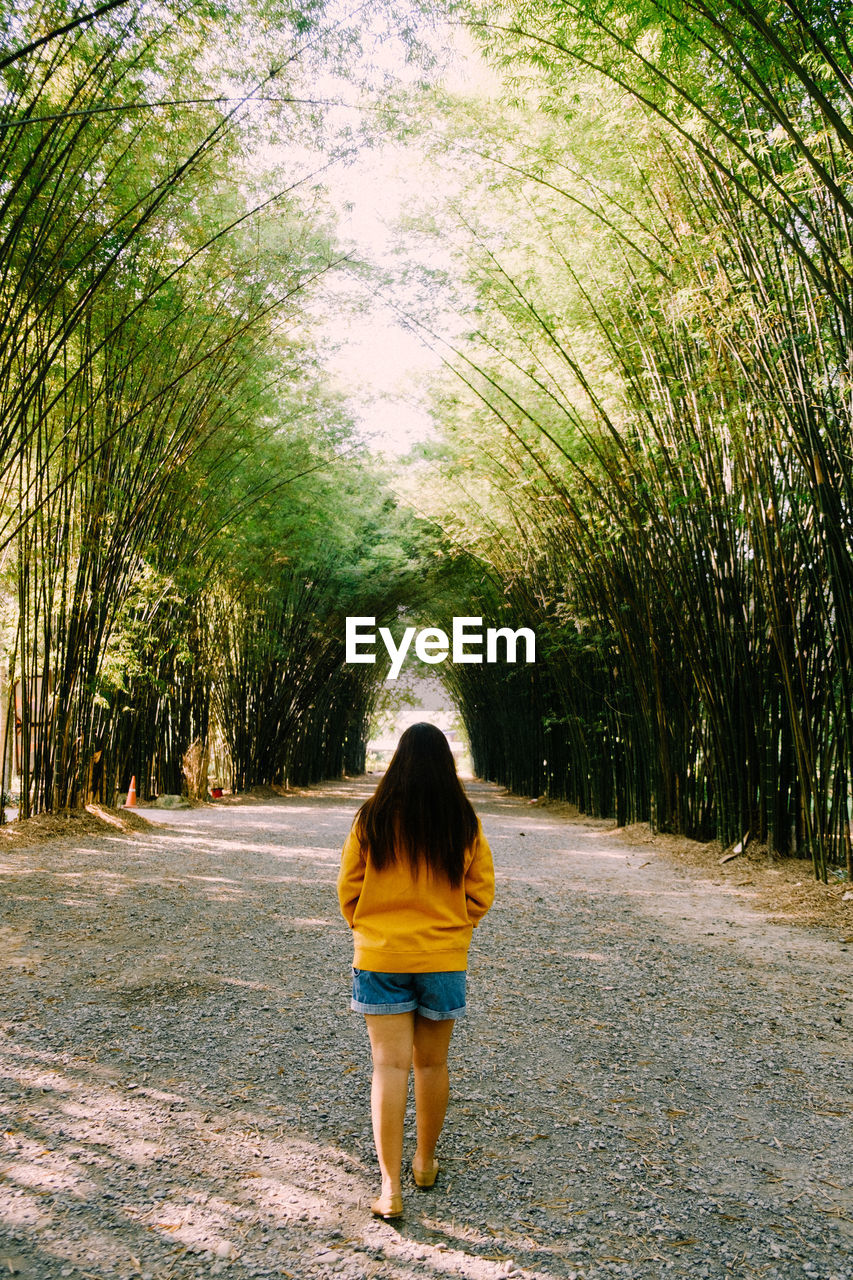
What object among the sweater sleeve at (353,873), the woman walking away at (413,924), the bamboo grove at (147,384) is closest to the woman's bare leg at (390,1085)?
the woman walking away at (413,924)

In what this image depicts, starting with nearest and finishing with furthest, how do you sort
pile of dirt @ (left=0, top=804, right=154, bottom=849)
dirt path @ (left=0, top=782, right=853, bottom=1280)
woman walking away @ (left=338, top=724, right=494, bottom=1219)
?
dirt path @ (left=0, top=782, right=853, bottom=1280)
woman walking away @ (left=338, top=724, right=494, bottom=1219)
pile of dirt @ (left=0, top=804, right=154, bottom=849)

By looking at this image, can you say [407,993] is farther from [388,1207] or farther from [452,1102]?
[452,1102]

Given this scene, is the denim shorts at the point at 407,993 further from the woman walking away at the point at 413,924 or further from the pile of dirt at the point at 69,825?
the pile of dirt at the point at 69,825

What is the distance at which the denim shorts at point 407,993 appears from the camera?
153 cm

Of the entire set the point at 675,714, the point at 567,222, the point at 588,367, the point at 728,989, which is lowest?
the point at 728,989

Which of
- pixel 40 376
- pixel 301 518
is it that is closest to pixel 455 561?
pixel 301 518

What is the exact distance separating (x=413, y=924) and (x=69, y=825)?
14.8ft

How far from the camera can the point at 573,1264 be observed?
1352 millimetres

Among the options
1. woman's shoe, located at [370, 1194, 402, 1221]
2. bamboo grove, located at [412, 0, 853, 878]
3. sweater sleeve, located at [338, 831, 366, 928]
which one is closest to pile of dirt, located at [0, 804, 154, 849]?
bamboo grove, located at [412, 0, 853, 878]

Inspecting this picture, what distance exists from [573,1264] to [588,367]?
484 cm

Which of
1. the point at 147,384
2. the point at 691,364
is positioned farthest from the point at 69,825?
the point at 691,364

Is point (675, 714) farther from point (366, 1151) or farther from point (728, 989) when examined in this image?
point (366, 1151)

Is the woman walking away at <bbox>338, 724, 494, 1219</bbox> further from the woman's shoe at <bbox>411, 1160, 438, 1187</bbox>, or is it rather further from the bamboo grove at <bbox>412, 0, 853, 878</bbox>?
the bamboo grove at <bbox>412, 0, 853, 878</bbox>

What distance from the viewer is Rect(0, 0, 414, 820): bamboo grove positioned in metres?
3.62
